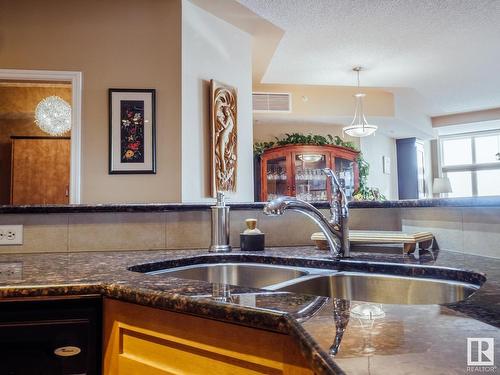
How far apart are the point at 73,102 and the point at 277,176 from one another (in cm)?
290

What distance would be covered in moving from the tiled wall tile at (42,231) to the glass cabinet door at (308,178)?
12.3ft

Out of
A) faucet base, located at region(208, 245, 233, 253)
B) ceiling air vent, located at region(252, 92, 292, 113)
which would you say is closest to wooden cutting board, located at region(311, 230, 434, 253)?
faucet base, located at region(208, 245, 233, 253)

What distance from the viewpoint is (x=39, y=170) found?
4.75 meters

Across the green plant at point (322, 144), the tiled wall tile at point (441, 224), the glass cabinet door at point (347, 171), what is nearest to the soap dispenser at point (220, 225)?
the tiled wall tile at point (441, 224)

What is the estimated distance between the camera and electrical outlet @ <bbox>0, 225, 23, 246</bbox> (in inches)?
59.5

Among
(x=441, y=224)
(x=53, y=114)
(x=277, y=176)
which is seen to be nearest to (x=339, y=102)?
(x=277, y=176)

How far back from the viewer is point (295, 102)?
517cm

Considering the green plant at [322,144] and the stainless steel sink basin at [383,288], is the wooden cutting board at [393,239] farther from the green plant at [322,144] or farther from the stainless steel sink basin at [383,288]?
the green plant at [322,144]

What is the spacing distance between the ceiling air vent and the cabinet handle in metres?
4.22

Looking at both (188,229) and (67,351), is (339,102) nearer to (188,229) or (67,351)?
(188,229)

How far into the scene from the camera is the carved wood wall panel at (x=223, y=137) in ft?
9.65

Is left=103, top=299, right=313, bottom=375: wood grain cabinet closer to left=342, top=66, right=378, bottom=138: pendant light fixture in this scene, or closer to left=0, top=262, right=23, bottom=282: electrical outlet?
left=0, top=262, right=23, bottom=282: electrical outlet

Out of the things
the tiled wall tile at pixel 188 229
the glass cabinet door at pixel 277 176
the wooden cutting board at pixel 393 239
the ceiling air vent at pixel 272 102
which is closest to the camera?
the wooden cutting board at pixel 393 239

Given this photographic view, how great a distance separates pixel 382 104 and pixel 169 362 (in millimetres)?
5103
